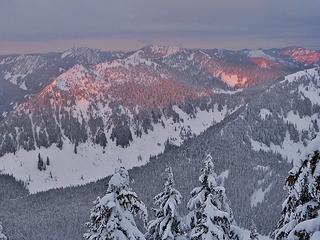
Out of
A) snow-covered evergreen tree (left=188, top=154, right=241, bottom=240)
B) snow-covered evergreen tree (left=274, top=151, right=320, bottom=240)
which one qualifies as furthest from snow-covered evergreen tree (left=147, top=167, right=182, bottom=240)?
snow-covered evergreen tree (left=274, top=151, right=320, bottom=240)

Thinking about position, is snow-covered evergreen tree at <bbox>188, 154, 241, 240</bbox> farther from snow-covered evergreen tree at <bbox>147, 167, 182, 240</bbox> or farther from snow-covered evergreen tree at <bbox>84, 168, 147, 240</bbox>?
snow-covered evergreen tree at <bbox>84, 168, 147, 240</bbox>

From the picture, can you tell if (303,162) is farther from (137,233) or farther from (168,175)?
(168,175)

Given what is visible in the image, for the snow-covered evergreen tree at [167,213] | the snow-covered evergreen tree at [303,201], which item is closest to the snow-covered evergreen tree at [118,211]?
the snow-covered evergreen tree at [167,213]

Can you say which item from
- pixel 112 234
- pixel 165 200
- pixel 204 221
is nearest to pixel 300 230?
pixel 112 234

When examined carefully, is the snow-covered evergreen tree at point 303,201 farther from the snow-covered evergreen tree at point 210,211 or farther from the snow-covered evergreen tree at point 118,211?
the snow-covered evergreen tree at point 210,211

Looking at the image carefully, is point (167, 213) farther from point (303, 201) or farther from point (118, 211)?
point (303, 201)
